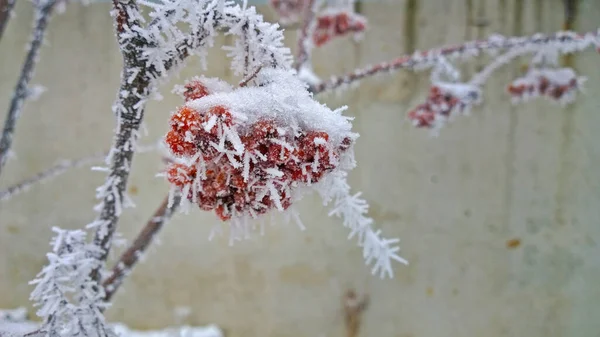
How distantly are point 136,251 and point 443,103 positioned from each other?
0.66m

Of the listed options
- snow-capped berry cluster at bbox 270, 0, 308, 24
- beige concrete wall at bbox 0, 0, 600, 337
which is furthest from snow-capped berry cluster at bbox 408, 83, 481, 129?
beige concrete wall at bbox 0, 0, 600, 337

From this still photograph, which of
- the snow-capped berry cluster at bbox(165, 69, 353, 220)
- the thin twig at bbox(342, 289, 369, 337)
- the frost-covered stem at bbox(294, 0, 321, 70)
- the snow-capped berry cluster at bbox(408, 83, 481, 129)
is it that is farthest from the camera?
the thin twig at bbox(342, 289, 369, 337)

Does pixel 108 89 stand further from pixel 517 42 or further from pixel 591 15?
pixel 591 15

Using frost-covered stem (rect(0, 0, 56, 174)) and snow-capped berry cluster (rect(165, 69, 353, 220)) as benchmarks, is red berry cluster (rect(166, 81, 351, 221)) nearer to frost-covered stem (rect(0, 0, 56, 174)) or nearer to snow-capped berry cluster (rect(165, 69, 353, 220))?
snow-capped berry cluster (rect(165, 69, 353, 220))

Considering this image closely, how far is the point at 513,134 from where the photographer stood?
143 centimetres

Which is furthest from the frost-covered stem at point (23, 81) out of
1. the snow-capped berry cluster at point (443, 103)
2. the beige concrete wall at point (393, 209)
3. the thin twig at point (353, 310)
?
the thin twig at point (353, 310)

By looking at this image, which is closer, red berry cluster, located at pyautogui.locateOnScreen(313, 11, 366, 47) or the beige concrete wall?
red berry cluster, located at pyautogui.locateOnScreen(313, 11, 366, 47)

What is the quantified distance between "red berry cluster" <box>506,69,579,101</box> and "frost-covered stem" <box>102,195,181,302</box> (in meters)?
0.89

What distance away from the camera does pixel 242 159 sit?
274mm

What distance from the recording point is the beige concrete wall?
4.59 feet

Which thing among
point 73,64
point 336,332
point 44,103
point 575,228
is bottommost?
point 336,332

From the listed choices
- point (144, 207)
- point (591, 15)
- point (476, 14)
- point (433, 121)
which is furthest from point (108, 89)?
point (591, 15)

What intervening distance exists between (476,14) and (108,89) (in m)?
1.18

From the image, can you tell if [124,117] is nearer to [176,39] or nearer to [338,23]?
[176,39]
